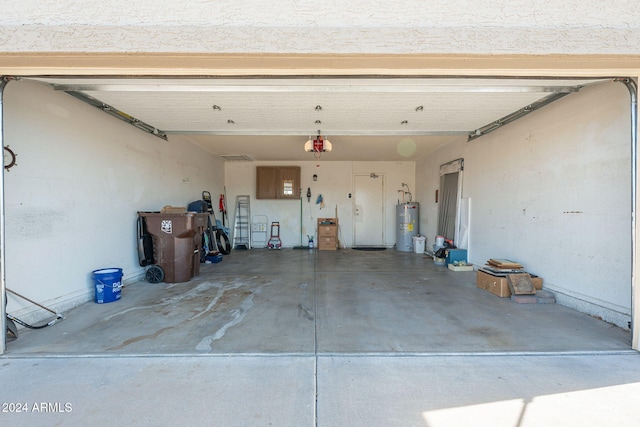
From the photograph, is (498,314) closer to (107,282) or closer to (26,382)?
(26,382)

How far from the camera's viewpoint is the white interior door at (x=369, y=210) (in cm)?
855

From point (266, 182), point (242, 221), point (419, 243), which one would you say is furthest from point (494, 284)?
point (242, 221)

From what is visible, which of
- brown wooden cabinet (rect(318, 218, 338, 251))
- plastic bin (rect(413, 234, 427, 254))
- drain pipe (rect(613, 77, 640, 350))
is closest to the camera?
drain pipe (rect(613, 77, 640, 350))

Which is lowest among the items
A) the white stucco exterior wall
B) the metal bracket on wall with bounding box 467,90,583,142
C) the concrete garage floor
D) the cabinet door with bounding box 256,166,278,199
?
the concrete garage floor

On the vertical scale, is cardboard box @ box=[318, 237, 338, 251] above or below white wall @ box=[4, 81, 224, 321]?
below

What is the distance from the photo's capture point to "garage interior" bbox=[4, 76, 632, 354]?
254cm

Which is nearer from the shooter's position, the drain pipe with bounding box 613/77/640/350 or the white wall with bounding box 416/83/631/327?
the drain pipe with bounding box 613/77/640/350

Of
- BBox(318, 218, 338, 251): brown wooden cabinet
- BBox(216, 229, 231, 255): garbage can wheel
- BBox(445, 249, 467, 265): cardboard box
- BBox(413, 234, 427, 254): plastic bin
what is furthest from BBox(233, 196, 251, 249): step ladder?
BBox(445, 249, 467, 265): cardboard box

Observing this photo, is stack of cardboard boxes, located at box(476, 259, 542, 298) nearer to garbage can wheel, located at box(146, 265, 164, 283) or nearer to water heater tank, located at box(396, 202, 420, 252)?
water heater tank, located at box(396, 202, 420, 252)

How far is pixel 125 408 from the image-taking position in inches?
61.7

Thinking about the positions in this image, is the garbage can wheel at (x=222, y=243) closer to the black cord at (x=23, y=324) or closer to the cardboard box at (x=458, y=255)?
the black cord at (x=23, y=324)

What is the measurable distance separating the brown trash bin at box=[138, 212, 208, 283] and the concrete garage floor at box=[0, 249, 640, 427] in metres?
0.79

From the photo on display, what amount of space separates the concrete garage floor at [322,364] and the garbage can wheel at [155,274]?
0.76 metres

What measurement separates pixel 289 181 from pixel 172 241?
4.49 meters
